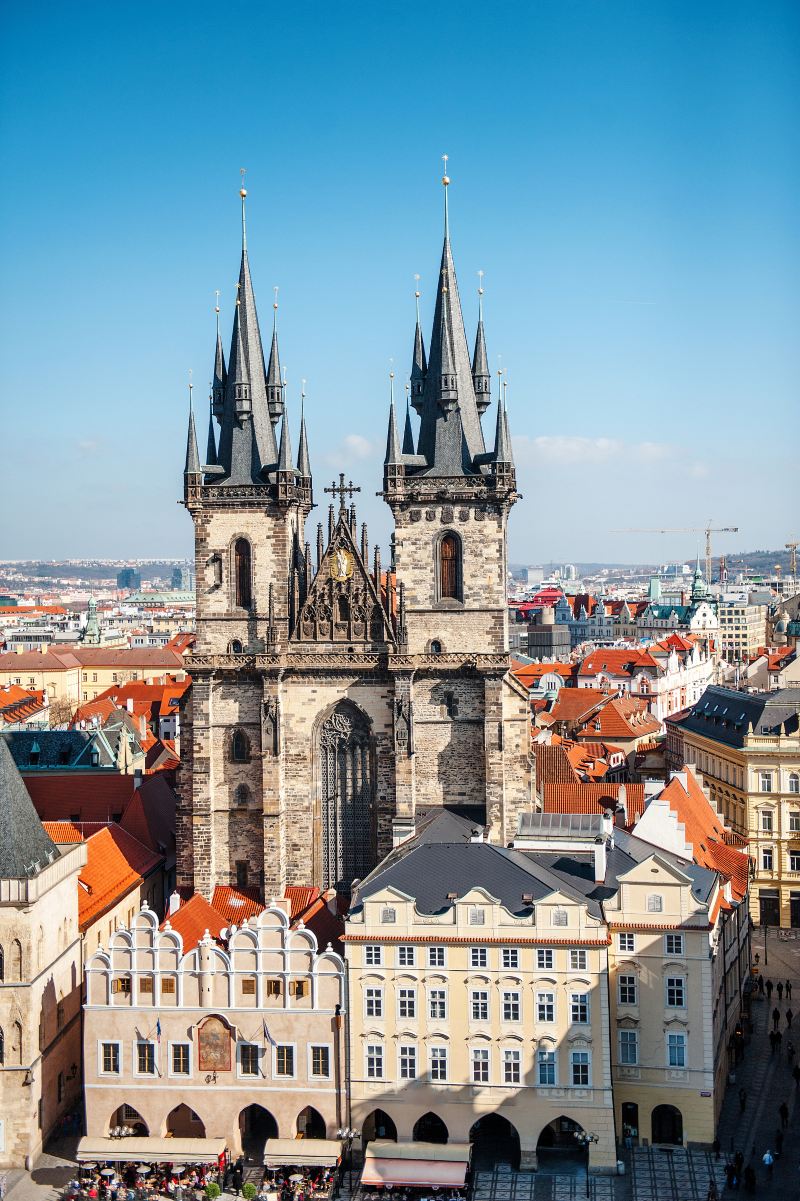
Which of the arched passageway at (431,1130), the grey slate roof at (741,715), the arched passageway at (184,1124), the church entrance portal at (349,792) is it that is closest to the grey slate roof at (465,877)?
the arched passageway at (431,1130)

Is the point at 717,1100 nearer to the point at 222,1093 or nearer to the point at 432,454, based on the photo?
the point at 222,1093

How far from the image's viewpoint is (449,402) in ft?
232

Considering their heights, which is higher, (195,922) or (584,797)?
(584,797)

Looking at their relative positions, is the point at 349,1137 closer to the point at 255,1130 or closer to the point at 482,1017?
the point at 255,1130

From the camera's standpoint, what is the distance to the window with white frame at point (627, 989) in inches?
2105

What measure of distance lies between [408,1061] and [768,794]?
3895 centimetres

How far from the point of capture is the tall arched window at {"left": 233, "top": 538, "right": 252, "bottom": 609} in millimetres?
70500

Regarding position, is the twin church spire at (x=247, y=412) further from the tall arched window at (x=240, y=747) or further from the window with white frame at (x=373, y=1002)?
→ the window with white frame at (x=373, y=1002)

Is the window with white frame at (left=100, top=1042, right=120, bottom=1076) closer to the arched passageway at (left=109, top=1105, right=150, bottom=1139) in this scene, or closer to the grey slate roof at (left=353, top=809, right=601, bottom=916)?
the arched passageway at (left=109, top=1105, right=150, bottom=1139)

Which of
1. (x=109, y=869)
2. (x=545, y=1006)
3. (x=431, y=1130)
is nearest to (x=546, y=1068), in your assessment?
(x=545, y=1006)

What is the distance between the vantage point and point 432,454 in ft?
230

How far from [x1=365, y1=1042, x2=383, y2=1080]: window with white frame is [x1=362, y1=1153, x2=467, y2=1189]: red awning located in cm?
304

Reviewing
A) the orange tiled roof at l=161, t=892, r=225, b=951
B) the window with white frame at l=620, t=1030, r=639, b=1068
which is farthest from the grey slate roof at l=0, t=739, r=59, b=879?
the window with white frame at l=620, t=1030, r=639, b=1068

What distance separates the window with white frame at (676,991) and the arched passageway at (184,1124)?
63.1 ft
